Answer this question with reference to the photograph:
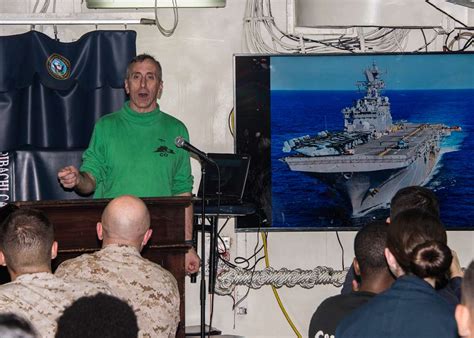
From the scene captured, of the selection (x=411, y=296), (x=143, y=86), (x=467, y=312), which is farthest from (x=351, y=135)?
(x=467, y=312)

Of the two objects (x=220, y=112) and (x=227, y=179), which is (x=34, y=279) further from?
(x=220, y=112)

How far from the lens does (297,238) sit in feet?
21.7

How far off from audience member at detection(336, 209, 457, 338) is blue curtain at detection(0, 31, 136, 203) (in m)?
3.44

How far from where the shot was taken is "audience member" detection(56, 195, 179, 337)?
144 inches

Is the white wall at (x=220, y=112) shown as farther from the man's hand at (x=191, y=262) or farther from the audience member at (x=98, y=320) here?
the audience member at (x=98, y=320)

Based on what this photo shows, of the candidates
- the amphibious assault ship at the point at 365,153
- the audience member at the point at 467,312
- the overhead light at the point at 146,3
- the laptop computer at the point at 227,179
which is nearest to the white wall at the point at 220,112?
the overhead light at the point at 146,3

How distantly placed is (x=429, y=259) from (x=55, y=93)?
3829mm

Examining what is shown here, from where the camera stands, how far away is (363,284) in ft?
11.4

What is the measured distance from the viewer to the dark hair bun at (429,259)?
310cm

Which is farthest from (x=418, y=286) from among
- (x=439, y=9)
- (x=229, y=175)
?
(x=439, y=9)

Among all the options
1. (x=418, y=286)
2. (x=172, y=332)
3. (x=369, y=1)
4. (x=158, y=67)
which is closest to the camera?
(x=418, y=286)

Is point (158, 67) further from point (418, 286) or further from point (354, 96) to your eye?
point (418, 286)

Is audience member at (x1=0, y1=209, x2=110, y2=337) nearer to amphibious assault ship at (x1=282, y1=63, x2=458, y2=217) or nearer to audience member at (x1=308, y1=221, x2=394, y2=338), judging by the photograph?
audience member at (x1=308, y1=221, x2=394, y2=338)

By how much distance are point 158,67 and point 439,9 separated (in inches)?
80.9
